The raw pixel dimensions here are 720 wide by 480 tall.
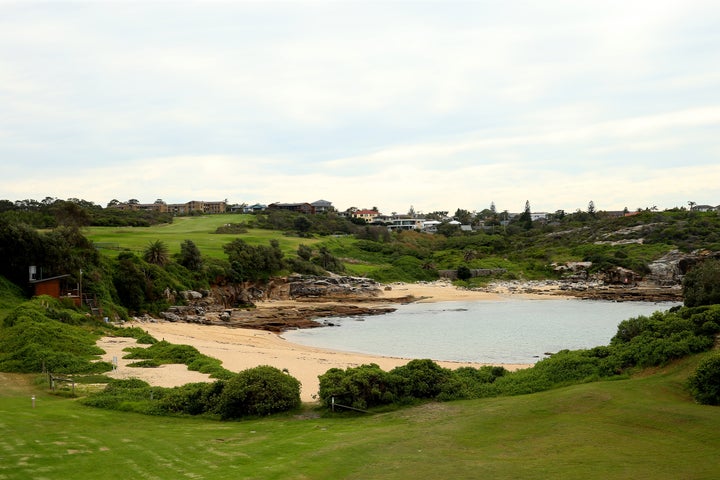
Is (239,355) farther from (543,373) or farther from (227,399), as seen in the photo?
(543,373)

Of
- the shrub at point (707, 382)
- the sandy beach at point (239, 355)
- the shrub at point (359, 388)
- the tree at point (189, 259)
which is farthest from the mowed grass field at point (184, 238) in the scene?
the shrub at point (707, 382)

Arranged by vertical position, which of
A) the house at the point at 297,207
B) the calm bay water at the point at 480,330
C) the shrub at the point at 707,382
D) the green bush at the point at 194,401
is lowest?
the calm bay water at the point at 480,330

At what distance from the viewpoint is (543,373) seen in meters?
20.1

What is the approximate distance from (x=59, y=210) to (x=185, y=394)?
4110 centimetres

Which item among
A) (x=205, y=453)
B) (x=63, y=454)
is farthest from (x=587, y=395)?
(x=63, y=454)

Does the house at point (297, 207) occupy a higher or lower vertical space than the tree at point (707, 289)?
higher

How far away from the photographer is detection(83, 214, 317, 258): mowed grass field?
6838 centimetres

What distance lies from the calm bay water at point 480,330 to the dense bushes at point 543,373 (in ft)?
50.6

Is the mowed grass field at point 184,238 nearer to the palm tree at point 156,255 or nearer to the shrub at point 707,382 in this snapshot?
the palm tree at point 156,255

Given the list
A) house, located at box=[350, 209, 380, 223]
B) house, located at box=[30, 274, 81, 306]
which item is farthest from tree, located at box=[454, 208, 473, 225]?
house, located at box=[30, 274, 81, 306]

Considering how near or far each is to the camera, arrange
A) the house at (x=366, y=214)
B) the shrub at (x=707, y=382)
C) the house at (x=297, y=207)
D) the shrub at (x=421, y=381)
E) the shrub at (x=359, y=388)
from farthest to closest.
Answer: the house at (x=366, y=214)
the house at (x=297, y=207)
the shrub at (x=421, y=381)
the shrub at (x=359, y=388)
the shrub at (x=707, y=382)

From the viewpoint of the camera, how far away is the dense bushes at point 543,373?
18.6 m

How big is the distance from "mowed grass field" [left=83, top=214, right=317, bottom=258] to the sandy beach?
21.0 meters

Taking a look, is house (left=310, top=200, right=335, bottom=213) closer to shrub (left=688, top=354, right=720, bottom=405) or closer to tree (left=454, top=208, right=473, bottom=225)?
tree (left=454, top=208, right=473, bottom=225)
